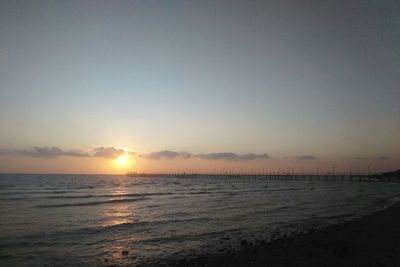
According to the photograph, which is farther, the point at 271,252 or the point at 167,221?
the point at 167,221

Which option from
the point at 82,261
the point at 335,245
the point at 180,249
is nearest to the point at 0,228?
the point at 82,261

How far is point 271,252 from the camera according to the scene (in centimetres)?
1214

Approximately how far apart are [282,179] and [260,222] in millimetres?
122694

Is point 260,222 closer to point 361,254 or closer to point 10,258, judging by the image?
point 361,254

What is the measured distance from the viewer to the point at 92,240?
54.3 feet

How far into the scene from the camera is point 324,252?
1179 cm

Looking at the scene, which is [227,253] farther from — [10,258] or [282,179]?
[282,179]

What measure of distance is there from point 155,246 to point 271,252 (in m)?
5.64

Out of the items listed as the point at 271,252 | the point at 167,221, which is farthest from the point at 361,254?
the point at 167,221

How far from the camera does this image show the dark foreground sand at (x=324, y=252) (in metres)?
10.6


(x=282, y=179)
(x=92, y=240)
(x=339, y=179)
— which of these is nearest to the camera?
(x=92, y=240)

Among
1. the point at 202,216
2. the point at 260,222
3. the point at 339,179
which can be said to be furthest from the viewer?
the point at 339,179

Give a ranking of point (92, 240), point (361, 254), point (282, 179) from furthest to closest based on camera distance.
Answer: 1. point (282, 179)
2. point (92, 240)
3. point (361, 254)

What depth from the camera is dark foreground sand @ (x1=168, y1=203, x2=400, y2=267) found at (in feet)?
34.7
